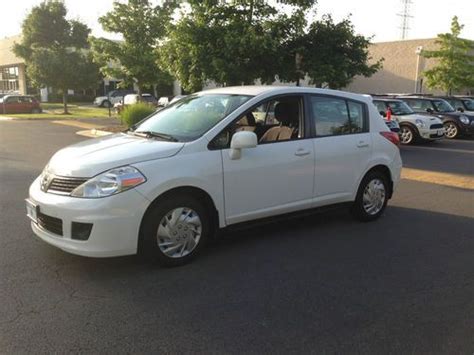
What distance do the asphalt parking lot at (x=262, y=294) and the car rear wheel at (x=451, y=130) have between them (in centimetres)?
1371

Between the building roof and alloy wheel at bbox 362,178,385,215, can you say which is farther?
the building roof

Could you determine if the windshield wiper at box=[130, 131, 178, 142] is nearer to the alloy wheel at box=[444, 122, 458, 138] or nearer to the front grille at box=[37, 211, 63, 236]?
the front grille at box=[37, 211, 63, 236]

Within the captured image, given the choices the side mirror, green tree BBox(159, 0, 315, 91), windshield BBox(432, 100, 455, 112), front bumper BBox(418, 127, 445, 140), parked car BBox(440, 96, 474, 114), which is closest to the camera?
the side mirror

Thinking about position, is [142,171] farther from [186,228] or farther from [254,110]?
[254,110]

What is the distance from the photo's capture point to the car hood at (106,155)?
14.4 ft

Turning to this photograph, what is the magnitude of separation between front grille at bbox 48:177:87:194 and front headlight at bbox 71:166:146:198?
49 millimetres

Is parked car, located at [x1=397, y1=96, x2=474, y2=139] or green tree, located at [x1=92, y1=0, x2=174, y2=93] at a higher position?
green tree, located at [x1=92, y1=0, x2=174, y2=93]

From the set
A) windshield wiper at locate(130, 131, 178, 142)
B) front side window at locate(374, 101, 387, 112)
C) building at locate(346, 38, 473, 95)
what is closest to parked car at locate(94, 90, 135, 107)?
building at locate(346, 38, 473, 95)

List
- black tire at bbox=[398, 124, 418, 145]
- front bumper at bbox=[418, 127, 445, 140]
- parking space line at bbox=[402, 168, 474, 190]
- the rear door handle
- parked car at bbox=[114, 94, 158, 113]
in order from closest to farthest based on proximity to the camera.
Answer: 1. the rear door handle
2. parking space line at bbox=[402, 168, 474, 190]
3. front bumper at bbox=[418, 127, 445, 140]
4. black tire at bbox=[398, 124, 418, 145]
5. parked car at bbox=[114, 94, 158, 113]

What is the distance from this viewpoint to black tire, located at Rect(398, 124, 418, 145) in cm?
1614

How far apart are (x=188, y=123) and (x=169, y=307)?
2.13 metres

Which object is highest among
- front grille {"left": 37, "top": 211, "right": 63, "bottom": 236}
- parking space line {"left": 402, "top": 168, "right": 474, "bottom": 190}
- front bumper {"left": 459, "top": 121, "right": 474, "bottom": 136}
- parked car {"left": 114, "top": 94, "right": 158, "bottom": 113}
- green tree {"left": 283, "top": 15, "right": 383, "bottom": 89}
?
green tree {"left": 283, "top": 15, "right": 383, "bottom": 89}

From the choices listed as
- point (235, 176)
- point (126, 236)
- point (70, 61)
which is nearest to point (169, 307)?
point (126, 236)

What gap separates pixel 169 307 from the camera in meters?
3.87
